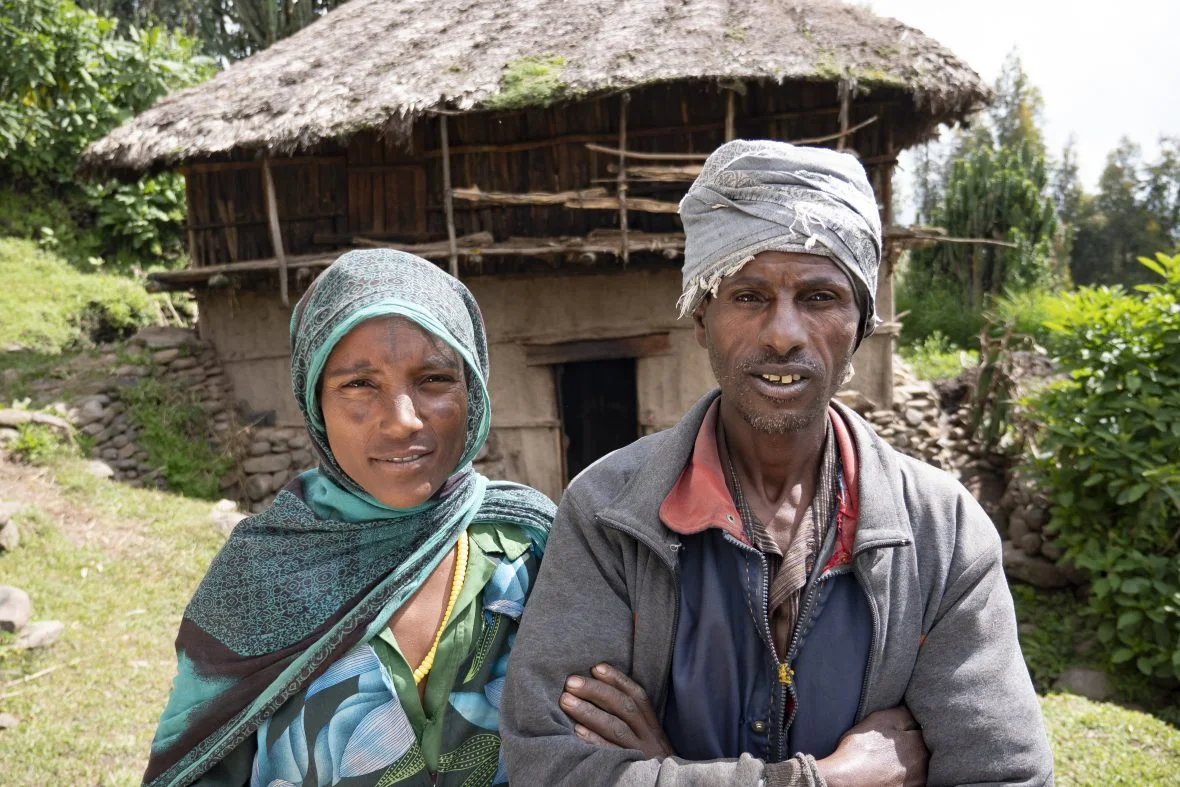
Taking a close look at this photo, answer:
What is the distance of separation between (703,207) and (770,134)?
25.1 ft

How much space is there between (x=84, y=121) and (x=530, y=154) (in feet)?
31.9

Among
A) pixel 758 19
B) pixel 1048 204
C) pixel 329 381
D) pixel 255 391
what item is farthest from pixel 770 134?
pixel 1048 204

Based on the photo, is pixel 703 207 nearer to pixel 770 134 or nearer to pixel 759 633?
pixel 759 633

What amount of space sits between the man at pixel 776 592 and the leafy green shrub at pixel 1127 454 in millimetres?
5060

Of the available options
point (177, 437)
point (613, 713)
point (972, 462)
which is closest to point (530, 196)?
point (177, 437)

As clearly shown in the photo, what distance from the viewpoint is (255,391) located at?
9.59 metres

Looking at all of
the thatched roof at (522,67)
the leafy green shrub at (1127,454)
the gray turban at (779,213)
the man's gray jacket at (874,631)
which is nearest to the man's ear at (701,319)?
the gray turban at (779,213)

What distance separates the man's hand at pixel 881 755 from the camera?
4.35 ft

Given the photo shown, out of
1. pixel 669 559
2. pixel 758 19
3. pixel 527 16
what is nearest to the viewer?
pixel 669 559

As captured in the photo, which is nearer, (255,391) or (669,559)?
(669,559)

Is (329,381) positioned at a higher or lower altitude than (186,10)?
lower

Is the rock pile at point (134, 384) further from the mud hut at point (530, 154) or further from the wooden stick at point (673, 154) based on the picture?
the wooden stick at point (673, 154)

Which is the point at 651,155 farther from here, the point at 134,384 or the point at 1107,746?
the point at 134,384

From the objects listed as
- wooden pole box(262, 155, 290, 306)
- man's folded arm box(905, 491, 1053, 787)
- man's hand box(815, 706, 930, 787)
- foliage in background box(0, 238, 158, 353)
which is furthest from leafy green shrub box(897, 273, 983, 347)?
man's hand box(815, 706, 930, 787)
